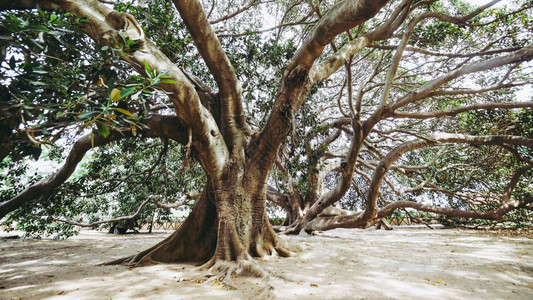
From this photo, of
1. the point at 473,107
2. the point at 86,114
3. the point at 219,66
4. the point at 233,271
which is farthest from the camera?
the point at 473,107

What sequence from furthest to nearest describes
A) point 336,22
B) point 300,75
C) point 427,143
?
point 427,143 < point 300,75 < point 336,22

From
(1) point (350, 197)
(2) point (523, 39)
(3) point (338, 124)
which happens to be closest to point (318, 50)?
(3) point (338, 124)

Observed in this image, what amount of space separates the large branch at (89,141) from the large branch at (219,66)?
2.54 feet

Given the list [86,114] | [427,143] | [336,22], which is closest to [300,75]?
[336,22]

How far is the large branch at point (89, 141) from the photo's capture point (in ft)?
13.1

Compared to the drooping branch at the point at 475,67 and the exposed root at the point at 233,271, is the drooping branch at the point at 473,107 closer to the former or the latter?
the drooping branch at the point at 475,67

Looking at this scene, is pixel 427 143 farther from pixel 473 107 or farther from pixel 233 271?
pixel 233 271

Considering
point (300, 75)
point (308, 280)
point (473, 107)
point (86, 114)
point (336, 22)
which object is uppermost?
point (473, 107)

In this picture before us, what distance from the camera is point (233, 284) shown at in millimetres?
2660

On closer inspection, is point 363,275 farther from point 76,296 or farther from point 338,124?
point 338,124

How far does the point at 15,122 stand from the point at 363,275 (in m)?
3.51

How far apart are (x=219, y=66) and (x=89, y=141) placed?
2654 mm

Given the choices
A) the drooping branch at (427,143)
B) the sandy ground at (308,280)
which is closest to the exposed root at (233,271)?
the sandy ground at (308,280)

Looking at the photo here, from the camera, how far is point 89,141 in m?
4.27
